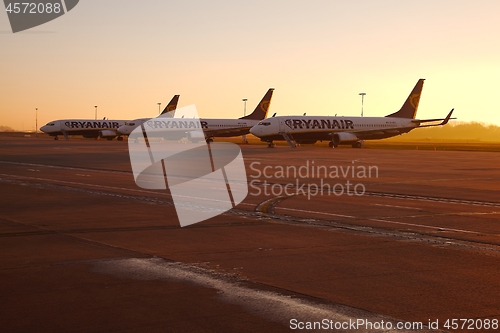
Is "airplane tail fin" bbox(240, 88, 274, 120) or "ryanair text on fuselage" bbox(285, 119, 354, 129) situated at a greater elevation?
"airplane tail fin" bbox(240, 88, 274, 120)

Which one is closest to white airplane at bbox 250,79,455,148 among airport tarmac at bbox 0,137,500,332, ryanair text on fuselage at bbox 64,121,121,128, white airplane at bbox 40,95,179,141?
white airplane at bbox 40,95,179,141

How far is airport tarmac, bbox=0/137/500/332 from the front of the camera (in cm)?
781

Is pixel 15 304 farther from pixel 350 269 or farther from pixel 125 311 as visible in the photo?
pixel 350 269

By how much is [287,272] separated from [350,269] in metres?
1.09

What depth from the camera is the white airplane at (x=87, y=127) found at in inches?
4250

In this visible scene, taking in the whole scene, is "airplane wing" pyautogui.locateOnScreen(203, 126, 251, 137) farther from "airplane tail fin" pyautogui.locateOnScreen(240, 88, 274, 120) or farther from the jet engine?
the jet engine

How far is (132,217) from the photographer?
16.5 m

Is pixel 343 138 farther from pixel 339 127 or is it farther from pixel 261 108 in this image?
pixel 261 108

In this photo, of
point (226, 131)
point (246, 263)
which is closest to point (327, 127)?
point (226, 131)

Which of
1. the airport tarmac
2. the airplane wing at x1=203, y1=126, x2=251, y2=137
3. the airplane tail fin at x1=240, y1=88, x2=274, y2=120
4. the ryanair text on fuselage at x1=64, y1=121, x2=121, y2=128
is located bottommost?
the airport tarmac

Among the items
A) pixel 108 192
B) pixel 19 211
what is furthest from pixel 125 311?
pixel 108 192

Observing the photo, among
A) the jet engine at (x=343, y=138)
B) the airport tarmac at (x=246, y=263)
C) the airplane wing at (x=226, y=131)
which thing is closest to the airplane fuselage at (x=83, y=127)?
the airplane wing at (x=226, y=131)

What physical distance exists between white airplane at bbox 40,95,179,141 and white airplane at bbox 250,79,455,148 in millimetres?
41380

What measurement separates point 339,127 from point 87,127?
5085 cm
